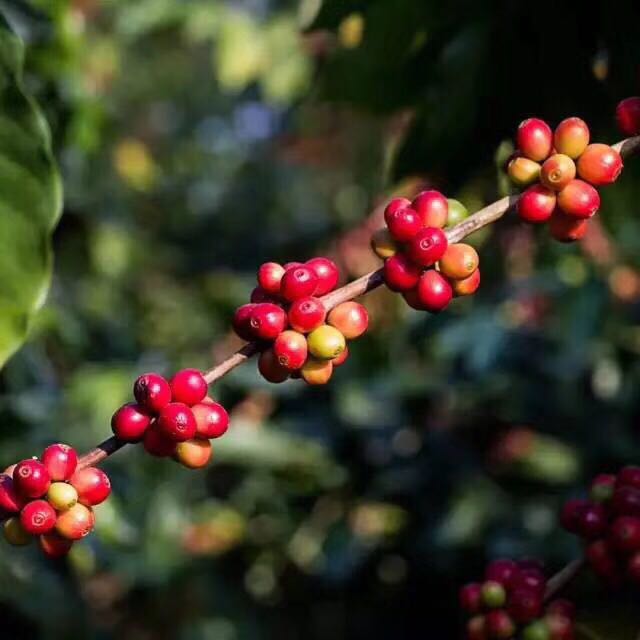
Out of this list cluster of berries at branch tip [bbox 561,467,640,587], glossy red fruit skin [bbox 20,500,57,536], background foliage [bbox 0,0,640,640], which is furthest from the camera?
background foliage [bbox 0,0,640,640]

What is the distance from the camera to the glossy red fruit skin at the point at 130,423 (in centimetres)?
56

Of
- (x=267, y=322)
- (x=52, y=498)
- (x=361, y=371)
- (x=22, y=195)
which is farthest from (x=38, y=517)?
(x=361, y=371)

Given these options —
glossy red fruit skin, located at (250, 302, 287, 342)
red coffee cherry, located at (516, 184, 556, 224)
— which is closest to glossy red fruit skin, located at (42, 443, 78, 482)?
glossy red fruit skin, located at (250, 302, 287, 342)

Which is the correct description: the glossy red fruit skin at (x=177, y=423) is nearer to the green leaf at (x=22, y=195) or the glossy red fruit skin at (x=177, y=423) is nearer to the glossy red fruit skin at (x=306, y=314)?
the glossy red fruit skin at (x=306, y=314)

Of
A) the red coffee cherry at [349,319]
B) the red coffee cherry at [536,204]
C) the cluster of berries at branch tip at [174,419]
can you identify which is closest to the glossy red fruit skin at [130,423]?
the cluster of berries at branch tip at [174,419]

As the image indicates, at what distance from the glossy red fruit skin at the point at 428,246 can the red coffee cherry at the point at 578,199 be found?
0.06 metres

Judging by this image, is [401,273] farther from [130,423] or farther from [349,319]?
[130,423]

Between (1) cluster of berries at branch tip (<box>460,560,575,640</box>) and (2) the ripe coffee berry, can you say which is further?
(1) cluster of berries at branch tip (<box>460,560,575,640</box>)

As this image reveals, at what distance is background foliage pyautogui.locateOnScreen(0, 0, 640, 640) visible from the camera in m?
0.91

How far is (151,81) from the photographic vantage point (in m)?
3.72

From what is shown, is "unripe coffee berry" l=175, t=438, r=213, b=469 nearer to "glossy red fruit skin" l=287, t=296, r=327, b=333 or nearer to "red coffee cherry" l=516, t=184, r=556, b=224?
"glossy red fruit skin" l=287, t=296, r=327, b=333

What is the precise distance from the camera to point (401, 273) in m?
0.57

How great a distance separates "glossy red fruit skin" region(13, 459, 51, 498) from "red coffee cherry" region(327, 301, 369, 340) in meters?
0.15

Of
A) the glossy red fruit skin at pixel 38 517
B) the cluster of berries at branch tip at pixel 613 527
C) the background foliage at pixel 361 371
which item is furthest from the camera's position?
the background foliage at pixel 361 371
